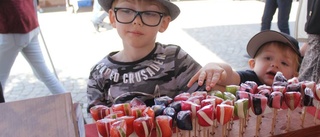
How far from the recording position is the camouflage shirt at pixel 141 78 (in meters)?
1.36

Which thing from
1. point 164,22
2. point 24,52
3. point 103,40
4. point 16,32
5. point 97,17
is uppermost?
point 164,22

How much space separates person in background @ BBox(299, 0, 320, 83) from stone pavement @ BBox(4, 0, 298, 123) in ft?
6.08

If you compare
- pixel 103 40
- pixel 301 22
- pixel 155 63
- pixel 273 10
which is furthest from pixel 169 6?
pixel 103 40

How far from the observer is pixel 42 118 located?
0.71m

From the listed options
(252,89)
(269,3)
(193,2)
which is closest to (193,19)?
(193,2)

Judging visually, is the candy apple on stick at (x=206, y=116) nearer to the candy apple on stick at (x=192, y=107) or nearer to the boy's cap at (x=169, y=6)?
the candy apple on stick at (x=192, y=107)

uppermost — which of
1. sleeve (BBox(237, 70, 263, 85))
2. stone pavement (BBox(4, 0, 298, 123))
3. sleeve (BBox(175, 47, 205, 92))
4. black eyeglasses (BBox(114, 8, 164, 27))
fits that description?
black eyeglasses (BBox(114, 8, 164, 27))

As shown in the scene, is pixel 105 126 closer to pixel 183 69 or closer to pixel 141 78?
pixel 141 78

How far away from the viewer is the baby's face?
5.62 feet

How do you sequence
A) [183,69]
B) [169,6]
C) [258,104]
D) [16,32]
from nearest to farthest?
[258,104]
[169,6]
[183,69]
[16,32]

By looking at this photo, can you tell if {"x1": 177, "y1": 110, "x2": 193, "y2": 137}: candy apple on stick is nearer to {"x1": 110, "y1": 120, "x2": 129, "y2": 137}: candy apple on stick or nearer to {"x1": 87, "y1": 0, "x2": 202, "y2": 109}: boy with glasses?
{"x1": 110, "y1": 120, "x2": 129, "y2": 137}: candy apple on stick

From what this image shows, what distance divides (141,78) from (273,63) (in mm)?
755

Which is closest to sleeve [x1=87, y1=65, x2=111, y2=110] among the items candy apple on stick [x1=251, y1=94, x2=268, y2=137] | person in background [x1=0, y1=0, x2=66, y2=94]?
candy apple on stick [x1=251, y1=94, x2=268, y2=137]

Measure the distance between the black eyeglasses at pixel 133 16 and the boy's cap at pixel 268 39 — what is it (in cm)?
75
